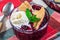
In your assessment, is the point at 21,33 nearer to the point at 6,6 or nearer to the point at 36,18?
the point at 36,18

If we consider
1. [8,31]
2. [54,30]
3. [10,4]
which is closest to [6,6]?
[10,4]

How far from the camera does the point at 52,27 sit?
0.69 meters

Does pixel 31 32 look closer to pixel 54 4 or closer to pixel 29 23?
pixel 29 23

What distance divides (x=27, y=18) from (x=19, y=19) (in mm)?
29

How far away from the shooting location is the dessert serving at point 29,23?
0.61 metres

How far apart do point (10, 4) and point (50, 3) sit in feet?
0.56

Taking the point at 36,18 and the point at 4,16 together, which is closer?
the point at 36,18

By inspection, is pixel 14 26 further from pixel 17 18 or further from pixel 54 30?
pixel 54 30

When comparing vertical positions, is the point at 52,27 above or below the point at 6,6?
below

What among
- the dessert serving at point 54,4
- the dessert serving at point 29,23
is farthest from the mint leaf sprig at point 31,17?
the dessert serving at point 54,4

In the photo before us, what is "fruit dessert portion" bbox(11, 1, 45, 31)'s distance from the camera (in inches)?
24.2

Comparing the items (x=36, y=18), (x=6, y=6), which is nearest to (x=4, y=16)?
(x=6, y=6)

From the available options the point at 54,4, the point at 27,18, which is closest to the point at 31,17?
the point at 27,18

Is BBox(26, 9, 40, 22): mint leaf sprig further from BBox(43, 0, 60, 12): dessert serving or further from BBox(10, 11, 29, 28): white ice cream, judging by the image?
BBox(43, 0, 60, 12): dessert serving
